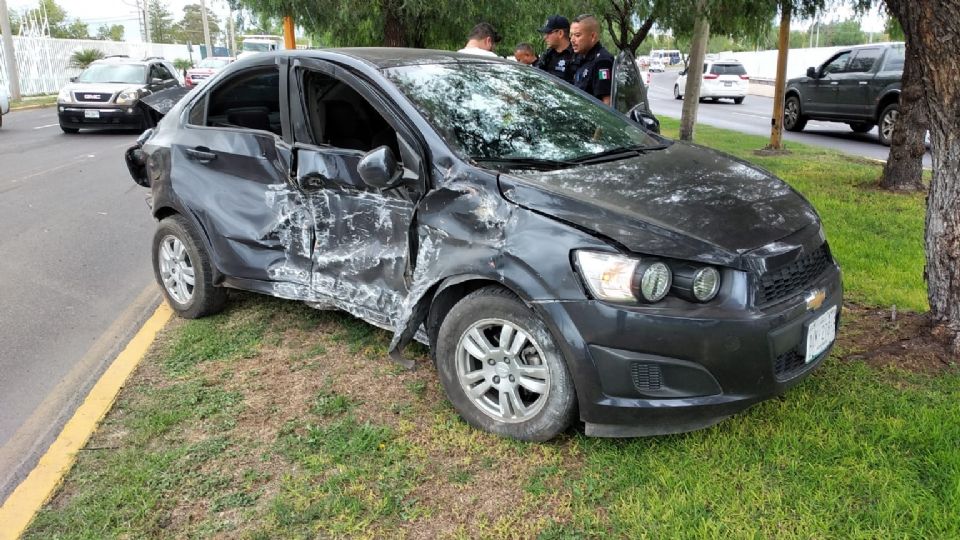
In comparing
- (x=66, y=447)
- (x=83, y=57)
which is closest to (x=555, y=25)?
(x=66, y=447)

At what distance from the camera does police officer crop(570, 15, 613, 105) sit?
610cm

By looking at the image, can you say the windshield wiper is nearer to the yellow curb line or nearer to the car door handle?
the car door handle

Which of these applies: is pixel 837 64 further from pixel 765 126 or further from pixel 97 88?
pixel 97 88

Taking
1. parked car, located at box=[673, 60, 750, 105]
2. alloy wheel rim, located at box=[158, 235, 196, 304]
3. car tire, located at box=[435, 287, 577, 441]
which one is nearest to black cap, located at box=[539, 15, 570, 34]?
alloy wheel rim, located at box=[158, 235, 196, 304]

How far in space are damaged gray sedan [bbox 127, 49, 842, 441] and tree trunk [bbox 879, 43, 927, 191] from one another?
5.13 meters

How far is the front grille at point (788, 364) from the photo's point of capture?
2865 millimetres

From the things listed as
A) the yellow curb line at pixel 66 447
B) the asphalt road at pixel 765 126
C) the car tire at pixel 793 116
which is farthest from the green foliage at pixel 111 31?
the yellow curb line at pixel 66 447

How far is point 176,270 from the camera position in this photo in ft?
15.8

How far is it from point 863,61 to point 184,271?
14091 millimetres

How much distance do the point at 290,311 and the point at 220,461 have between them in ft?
5.83

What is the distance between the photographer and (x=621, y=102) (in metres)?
5.94

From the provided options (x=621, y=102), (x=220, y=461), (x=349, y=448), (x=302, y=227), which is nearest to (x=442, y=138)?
(x=302, y=227)

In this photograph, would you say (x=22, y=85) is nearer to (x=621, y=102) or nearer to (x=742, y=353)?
(x=621, y=102)

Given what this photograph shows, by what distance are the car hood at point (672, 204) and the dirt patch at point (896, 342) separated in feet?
3.11
